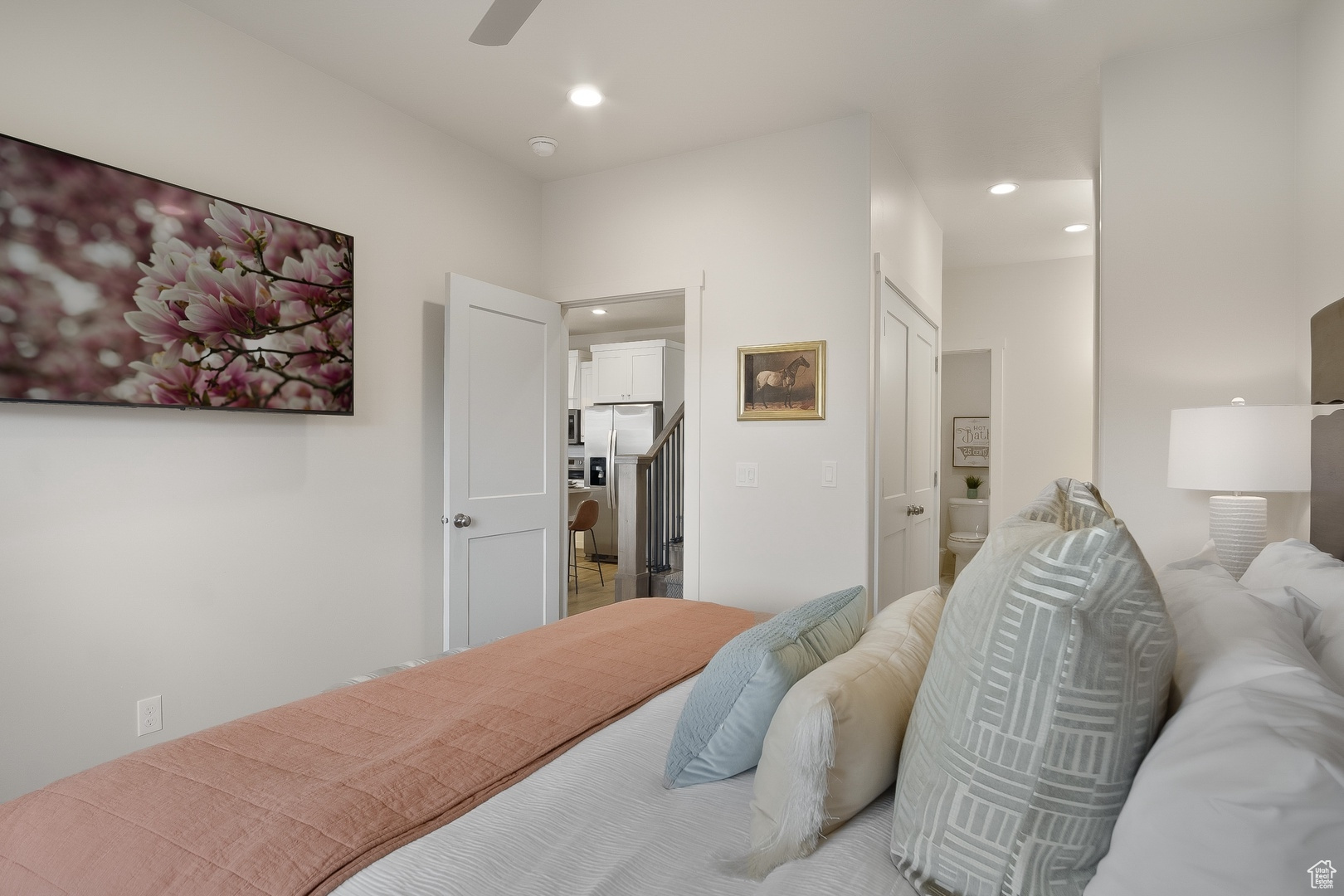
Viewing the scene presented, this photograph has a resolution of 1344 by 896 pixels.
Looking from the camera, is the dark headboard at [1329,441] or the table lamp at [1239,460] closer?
the dark headboard at [1329,441]

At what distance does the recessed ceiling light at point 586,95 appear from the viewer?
9.57 ft

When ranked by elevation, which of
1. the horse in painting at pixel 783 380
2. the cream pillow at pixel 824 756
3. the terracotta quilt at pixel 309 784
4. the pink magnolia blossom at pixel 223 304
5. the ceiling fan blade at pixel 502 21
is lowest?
the terracotta quilt at pixel 309 784

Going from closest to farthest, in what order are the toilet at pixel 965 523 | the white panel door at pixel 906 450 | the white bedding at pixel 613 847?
the white bedding at pixel 613 847, the white panel door at pixel 906 450, the toilet at pixel 965 523

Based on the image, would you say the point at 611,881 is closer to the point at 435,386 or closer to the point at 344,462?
the point at 344,462

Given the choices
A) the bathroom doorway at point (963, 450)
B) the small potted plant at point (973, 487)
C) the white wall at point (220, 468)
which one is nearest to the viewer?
the white wall at point (220, 468)

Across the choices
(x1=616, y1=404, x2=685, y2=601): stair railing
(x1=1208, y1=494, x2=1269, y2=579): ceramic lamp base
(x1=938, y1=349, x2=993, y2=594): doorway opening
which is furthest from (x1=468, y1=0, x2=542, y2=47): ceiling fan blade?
(x1=938, y1=349, x2=993, y2=594): doorway opening

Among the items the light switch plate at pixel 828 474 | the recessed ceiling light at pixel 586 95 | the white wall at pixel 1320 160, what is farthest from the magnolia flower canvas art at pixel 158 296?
the white wall at pixel 1320 160

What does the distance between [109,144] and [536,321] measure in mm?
1844

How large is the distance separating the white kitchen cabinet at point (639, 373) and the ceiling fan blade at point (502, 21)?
555cm

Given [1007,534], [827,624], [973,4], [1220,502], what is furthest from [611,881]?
[973,4]

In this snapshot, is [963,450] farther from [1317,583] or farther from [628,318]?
[1317,583]

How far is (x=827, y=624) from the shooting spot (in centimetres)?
124

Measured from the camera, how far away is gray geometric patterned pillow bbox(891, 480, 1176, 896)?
2.27 feet

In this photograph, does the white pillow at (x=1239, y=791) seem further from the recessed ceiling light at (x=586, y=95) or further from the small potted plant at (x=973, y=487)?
the small potted plant at (x=973, y=487)
